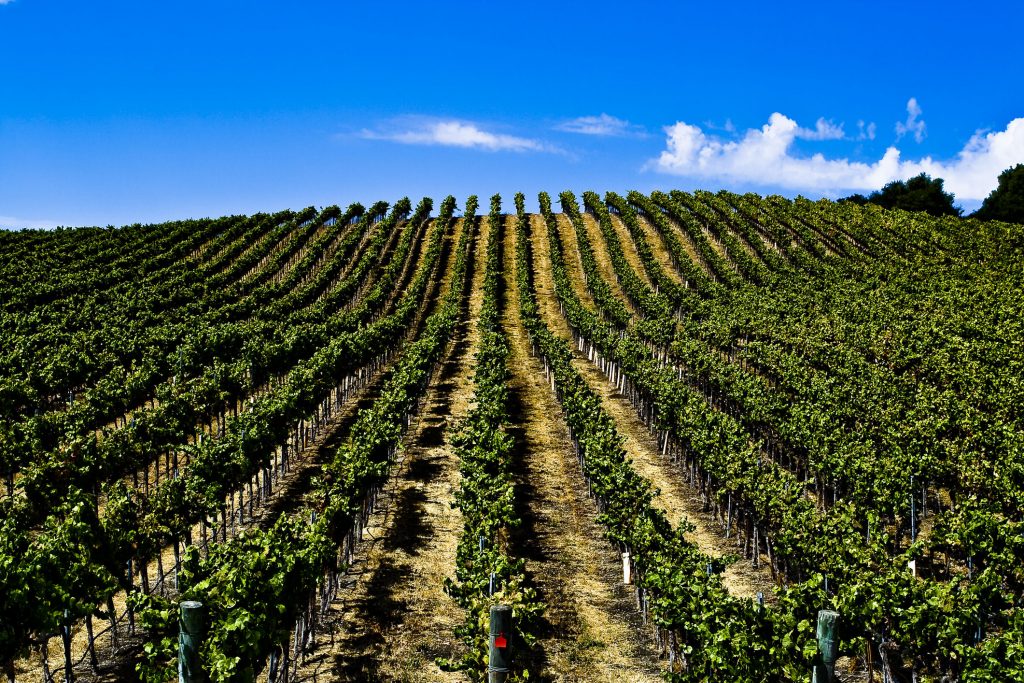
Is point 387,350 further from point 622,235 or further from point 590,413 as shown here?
point 622,235

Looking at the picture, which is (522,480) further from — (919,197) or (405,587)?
(919,197)

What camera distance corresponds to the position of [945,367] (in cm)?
3556

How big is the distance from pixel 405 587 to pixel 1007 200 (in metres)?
106

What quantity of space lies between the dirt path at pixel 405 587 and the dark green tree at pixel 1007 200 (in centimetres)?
9445

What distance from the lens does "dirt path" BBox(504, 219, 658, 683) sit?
16625 millimetres

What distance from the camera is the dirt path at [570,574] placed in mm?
16625

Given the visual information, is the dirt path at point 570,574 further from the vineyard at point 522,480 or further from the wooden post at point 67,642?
the wooden post at point 67,642

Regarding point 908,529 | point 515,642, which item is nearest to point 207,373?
point 515,642

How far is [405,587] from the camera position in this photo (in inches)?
781

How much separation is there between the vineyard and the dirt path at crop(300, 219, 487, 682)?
0.11 metres

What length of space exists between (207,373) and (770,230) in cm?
6654

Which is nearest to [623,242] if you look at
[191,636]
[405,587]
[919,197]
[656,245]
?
[656,245]

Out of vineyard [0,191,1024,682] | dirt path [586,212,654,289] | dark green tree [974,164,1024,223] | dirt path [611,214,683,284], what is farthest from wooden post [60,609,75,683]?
dark green tree [974,164,1024,223]

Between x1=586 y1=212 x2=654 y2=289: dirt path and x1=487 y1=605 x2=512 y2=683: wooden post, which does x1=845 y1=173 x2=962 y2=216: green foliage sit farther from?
x1=487 y1=605 x2=512 y2=683: wooden post
